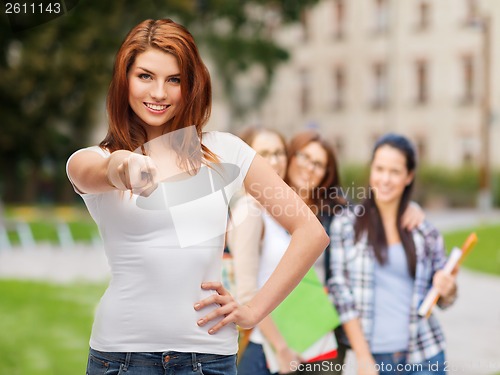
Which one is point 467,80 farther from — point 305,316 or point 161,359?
point 161,359

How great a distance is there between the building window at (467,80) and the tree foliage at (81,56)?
10.5 meters

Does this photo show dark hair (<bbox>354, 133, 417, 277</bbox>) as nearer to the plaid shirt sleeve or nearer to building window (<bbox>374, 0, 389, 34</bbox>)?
the plaid shirt sleeve

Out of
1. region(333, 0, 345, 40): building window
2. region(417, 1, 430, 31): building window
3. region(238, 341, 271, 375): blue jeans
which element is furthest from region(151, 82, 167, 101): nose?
region(333, 0, 345, 40): building window

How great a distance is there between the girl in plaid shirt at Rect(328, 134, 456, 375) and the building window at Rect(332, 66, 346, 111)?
3765 centimetres

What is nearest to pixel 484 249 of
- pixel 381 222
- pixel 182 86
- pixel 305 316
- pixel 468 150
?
pixel 381 222

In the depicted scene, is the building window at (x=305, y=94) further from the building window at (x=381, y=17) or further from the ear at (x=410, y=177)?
the ear at (x=410, y=177)

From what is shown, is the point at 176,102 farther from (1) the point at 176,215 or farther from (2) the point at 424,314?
(2) the point at 424,314

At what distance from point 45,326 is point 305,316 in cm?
519

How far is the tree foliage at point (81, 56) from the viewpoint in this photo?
1894 centimetres

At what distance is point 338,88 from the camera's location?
41281 millimetres

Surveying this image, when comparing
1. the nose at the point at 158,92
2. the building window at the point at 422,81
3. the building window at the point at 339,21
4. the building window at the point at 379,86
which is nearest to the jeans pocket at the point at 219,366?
the nose at the point at 158,92

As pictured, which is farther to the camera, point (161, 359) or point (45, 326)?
point (45, 326)

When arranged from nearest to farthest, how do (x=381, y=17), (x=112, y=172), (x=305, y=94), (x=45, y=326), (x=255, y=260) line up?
(x=112, y=172) → (x=255, y=260) → (x=45, y=326) → (x=381, y=17) → (x=305, y=94)

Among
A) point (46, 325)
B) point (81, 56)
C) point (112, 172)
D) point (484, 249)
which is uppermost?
point (81, 56)
